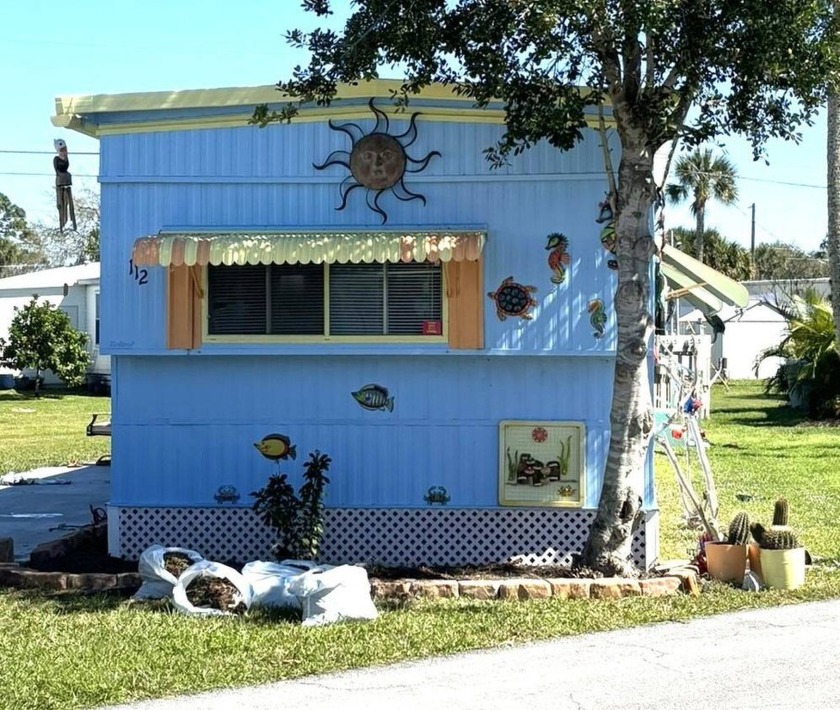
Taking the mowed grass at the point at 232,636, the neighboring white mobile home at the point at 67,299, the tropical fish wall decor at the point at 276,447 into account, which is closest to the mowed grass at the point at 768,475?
the mowed grass at the point at 232,636

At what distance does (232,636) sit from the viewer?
6953mm

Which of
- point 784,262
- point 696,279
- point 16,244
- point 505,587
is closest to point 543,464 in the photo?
point 505,587

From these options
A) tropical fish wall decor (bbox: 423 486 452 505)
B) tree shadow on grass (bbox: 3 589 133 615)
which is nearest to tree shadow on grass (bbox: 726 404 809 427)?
tropical fish wall decor (bbox: 423 486 452 505)

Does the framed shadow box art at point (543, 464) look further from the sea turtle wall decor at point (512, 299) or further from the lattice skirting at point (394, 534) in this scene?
the sea turtle wall decor at point (512, 299)

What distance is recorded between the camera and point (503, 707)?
568cm

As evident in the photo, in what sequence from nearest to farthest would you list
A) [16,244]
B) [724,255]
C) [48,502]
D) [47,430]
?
[48,502], [47,430], [724,255], [16,244]

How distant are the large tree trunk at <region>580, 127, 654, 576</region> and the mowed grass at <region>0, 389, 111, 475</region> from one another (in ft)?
34.9

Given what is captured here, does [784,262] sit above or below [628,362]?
above

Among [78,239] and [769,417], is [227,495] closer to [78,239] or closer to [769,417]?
[769,417]

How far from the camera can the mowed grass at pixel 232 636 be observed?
6.07 m

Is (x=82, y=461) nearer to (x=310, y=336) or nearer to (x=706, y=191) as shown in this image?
(x=310, y=336)

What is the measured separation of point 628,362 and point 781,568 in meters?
1.77

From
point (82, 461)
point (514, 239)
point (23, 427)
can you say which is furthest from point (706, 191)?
point (514, 239)

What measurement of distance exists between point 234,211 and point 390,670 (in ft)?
13.9
